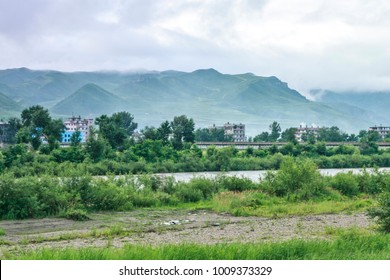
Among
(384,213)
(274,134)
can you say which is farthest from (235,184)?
(274,134)

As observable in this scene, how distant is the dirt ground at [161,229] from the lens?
19109 millimetres

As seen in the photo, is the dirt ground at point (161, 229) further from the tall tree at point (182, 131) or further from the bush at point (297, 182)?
the tall tree at point (182, 131)

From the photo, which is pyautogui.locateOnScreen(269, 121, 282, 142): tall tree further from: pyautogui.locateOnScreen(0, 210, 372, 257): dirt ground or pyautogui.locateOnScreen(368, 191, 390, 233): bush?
pyautogui.locateOnScreen(368, 191, 390, 233): bush

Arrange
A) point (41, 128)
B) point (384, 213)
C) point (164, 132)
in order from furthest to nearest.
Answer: point (164, 132), point (41, 128), point (384, 213)

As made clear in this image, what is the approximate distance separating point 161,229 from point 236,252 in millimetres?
12440

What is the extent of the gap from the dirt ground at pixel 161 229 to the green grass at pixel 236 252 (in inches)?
273

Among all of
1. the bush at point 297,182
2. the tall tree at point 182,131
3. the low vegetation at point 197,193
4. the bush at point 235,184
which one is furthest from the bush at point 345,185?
the tall tree at point 182,131

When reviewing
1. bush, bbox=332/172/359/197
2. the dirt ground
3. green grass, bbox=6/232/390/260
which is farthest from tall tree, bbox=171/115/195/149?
green grass, bbox=6/232/390/260

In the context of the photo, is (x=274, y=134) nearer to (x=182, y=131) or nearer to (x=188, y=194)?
(x=182, y=131)

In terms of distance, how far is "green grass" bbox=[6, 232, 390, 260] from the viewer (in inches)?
370

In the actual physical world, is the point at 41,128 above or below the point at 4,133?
above

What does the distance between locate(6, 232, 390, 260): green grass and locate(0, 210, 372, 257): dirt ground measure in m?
6.94

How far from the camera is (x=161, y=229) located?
873 inches

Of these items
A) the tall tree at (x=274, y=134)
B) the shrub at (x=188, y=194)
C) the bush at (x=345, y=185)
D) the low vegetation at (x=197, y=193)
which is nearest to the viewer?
the low vegetation at (x=197, y=193)
